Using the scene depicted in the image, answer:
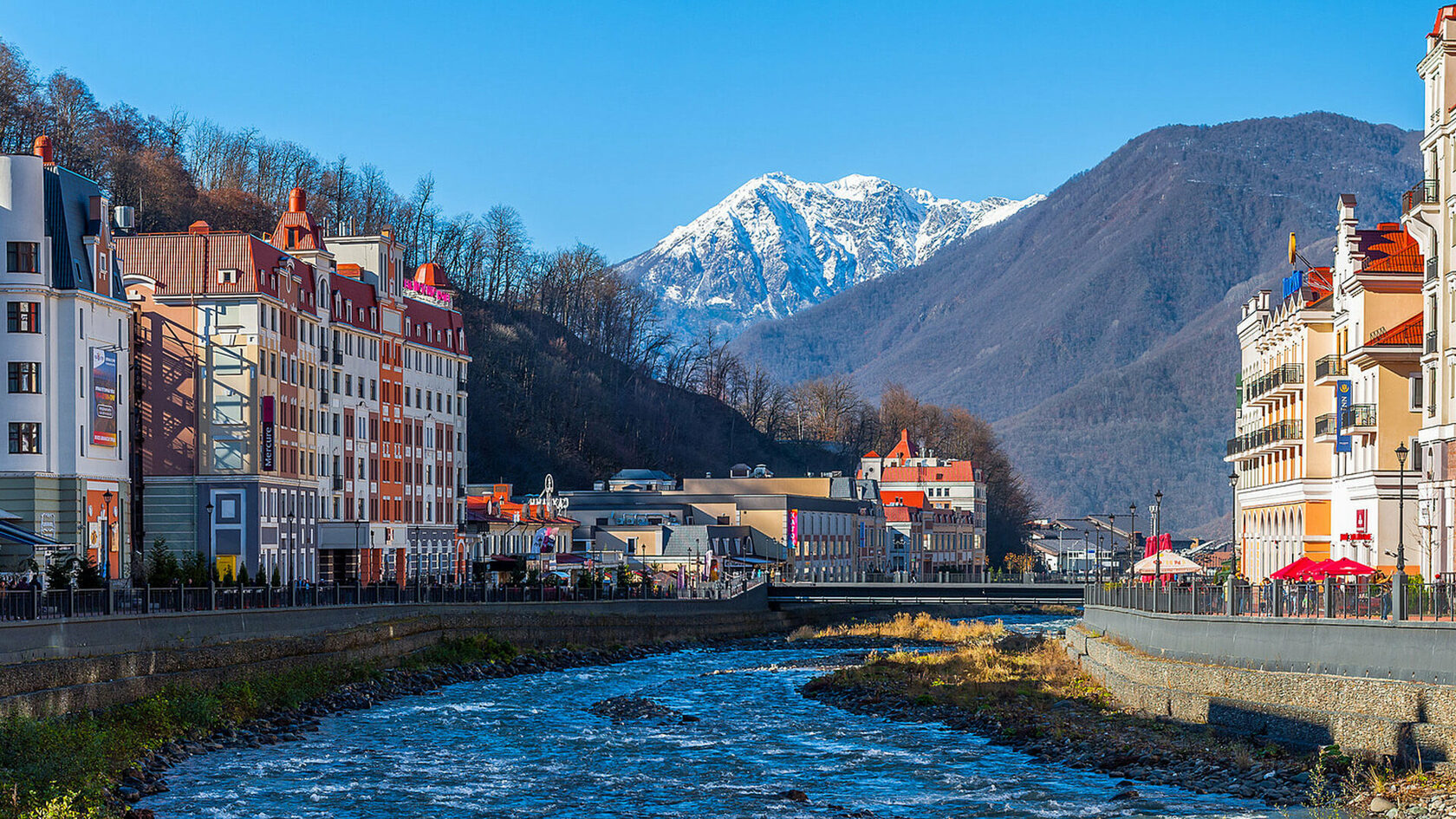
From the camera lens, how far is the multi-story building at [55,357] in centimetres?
7262

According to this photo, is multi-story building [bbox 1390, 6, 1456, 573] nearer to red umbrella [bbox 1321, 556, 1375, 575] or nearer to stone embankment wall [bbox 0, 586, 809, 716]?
A: red umbrella [bbox 1321, 556, 1375, 575]

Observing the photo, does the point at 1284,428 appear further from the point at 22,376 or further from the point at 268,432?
the point at 22,376

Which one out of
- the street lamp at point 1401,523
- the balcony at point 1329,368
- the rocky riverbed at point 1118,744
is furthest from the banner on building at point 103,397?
the balcony at point 1329,368

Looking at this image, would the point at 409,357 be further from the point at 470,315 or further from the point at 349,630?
the point at 470,315

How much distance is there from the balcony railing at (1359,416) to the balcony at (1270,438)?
43.8 ft

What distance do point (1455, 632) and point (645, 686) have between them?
42792mm

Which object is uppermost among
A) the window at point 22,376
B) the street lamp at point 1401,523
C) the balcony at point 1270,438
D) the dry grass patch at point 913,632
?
A: the window at point 22,376

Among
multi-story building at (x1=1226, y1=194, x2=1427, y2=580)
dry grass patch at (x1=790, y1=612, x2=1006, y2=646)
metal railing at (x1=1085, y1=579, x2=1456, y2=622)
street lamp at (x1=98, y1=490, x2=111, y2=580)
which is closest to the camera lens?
metal railing at (x1=1085, y1=579, x2=1456, y2=622)

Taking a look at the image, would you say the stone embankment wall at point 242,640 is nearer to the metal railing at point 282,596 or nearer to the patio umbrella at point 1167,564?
the metal railing at point 282,596

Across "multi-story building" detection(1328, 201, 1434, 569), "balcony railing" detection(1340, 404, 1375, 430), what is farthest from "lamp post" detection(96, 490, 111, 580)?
"multi-story building" detection(1328, 201, 1434, 569)

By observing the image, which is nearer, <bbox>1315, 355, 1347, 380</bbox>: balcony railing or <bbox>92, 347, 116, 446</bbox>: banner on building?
<bbox>92, 347, 116, 446</bbox>: banner on building

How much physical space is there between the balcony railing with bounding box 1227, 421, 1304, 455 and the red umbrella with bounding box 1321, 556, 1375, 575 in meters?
31.2

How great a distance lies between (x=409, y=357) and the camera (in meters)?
120

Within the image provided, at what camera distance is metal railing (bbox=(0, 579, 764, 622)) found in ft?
162
